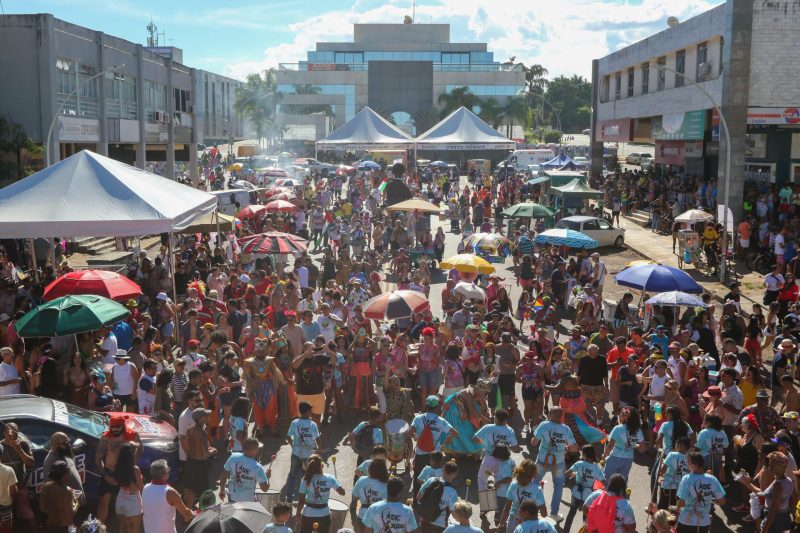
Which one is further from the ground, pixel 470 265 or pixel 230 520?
pixel 470 265

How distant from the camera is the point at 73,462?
28.3ft

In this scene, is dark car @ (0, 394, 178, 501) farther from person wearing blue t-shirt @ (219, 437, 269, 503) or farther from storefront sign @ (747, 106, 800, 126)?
storefront sign @ (747, 106, 800, 126)

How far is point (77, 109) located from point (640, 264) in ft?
82.1

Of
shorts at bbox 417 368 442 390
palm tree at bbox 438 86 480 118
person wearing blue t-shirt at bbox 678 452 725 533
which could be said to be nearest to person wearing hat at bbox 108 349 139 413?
shorts at bbox 417 368 442 390

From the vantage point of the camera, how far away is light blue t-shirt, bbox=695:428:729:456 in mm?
9898

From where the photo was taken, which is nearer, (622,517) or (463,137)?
(622,517)

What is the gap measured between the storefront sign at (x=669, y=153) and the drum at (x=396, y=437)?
35324 mm

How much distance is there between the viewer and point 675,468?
9227 mm

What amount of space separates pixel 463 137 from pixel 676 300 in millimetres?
26232

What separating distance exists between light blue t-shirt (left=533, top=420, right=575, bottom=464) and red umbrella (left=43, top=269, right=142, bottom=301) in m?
8.07

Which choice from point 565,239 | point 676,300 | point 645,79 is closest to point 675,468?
point 676,300

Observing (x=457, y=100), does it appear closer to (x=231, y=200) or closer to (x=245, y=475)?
(x=231, y=200)

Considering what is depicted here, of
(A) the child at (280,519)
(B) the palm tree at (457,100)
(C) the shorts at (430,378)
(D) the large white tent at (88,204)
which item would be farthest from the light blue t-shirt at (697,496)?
(B) the palm tree at (457,100)

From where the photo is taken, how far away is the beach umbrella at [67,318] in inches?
480
